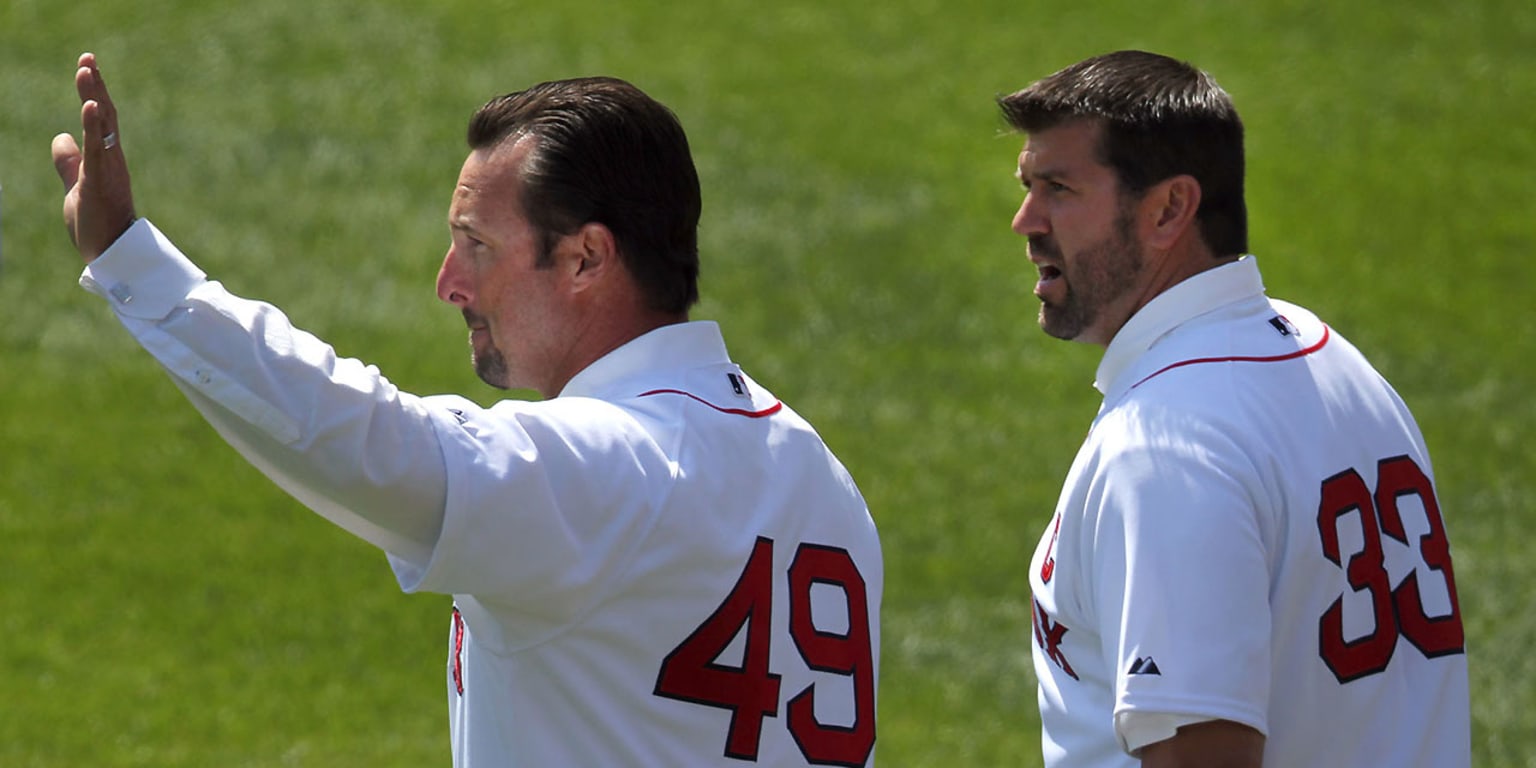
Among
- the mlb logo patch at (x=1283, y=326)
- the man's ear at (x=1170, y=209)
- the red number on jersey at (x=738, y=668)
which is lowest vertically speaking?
the red number on jersey at (x=738, y=668)

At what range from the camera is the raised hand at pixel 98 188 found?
7.02 ft

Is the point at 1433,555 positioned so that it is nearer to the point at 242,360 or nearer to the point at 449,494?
the point at 449,494

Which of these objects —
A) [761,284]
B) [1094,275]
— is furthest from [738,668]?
[761,284]

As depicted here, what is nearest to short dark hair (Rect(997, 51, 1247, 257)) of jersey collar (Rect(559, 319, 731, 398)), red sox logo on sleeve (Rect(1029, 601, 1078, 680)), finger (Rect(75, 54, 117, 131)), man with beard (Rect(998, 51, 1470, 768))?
man with beard (Rect(998, 51, 1470, 768))

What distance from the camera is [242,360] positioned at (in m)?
2.05

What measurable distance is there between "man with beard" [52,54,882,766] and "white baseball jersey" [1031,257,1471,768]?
347 millimetres

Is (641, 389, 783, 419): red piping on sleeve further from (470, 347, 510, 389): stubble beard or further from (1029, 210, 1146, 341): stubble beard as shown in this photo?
(1029, 210, 1146, 341): stubble beard

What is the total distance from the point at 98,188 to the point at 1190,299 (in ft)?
5.16

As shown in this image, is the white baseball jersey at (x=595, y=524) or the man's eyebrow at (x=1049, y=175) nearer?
the white baseball jersey at (x=595, y=524)

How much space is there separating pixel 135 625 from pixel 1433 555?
6.42m

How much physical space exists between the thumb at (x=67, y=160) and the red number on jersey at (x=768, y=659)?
3.08 ft

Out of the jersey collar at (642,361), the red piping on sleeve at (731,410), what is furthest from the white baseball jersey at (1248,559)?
the jersey collar at (642,361)

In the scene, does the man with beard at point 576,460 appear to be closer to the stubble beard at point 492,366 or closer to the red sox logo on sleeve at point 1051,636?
the stubble beard at point 492,366

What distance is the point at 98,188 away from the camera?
7.04ft
